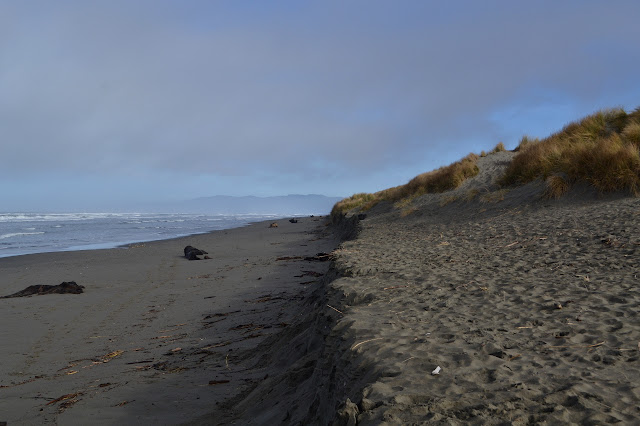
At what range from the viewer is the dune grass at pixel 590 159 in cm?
1043

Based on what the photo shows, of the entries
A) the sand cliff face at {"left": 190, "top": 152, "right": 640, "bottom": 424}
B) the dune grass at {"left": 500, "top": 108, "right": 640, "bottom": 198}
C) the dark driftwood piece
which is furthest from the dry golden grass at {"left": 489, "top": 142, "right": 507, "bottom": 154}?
the dark driftwood piece

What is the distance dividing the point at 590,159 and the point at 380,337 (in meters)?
10.1

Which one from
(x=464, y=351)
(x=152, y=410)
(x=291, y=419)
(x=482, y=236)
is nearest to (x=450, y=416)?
(x=464, y=351)

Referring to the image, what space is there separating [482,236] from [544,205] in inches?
106

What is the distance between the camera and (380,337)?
350cm

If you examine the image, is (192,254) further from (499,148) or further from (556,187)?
(499,148)

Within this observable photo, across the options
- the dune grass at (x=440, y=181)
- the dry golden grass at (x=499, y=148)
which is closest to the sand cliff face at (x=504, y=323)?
the dune grass at (x=440, y=181)

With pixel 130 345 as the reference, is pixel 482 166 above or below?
above

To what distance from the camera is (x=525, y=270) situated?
591cm

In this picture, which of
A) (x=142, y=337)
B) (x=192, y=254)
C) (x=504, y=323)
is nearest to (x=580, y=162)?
(x=504, y=323)

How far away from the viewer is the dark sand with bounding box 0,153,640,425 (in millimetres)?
2541

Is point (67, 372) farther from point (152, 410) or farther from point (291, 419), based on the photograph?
point (291, 419)

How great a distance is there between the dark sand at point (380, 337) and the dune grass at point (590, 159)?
500 mm

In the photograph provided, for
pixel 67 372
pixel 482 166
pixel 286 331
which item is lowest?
pixel 67 372
